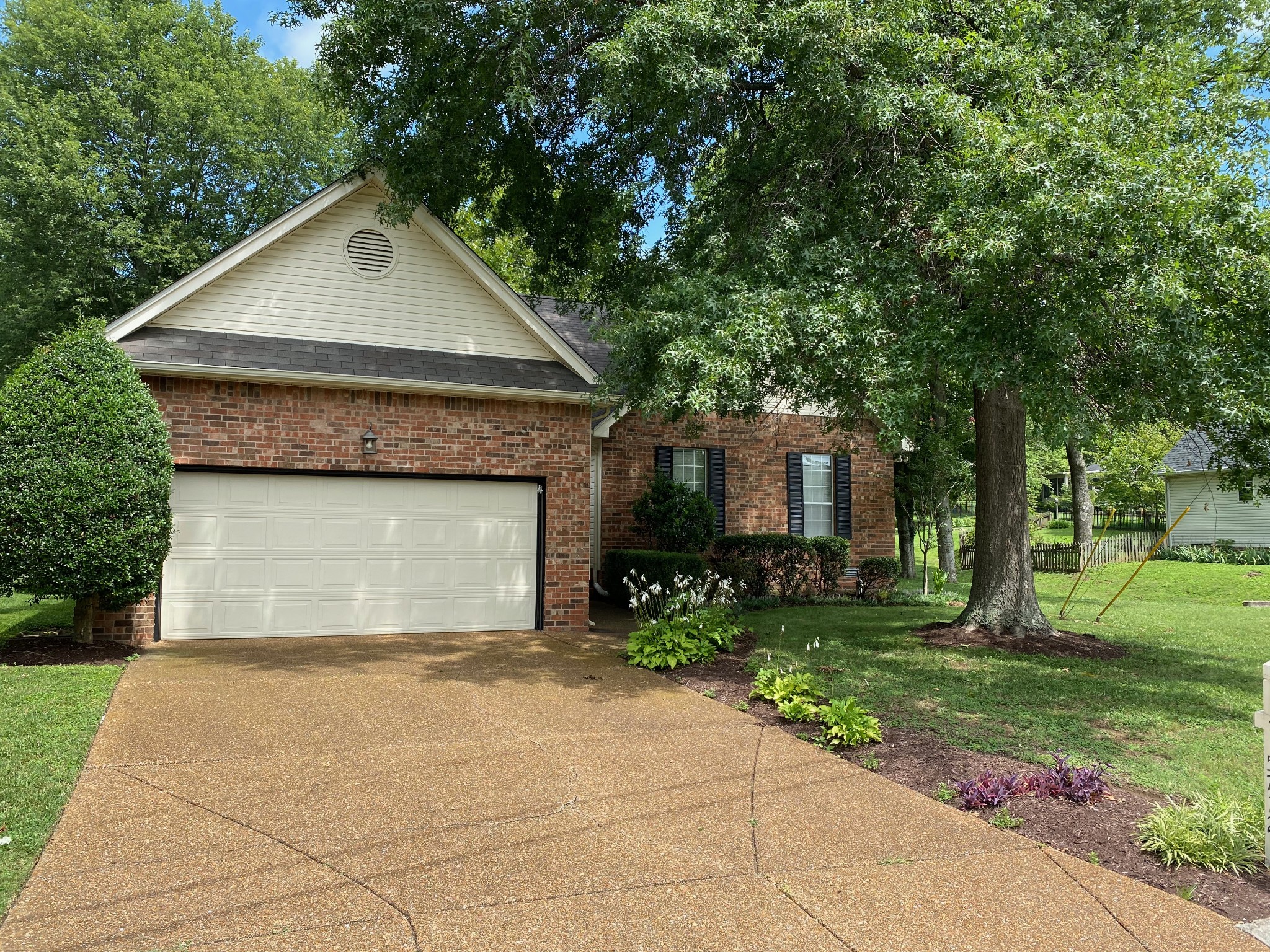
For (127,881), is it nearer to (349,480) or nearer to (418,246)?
(349,480)

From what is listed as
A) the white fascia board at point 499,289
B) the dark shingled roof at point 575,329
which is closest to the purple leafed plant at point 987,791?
the white fascia board at point 499,289

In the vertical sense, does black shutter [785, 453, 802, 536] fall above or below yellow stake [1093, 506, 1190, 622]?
above

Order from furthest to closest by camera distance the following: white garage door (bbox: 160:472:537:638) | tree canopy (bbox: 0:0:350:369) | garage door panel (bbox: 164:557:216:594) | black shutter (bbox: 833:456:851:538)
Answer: tree canopy (bbox: 0:0:350:369) < black shutter (bbox: 833:456:851:538) < white garage door (bbox: 160:472:537:638) < garage door panel (bbox: 164:557:216:594)

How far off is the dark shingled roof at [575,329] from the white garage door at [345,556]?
300cm

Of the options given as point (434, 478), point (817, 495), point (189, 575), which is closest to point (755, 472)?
point (817, 495)

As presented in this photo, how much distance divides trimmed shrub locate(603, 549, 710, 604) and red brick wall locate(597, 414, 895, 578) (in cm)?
55

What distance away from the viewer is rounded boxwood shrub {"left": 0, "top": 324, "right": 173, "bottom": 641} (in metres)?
8.41

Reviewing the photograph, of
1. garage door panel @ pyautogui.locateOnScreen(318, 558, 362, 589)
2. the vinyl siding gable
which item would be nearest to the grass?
garage door panel @ pyautogui.locateOnScreen(318, 558, 362, 589)

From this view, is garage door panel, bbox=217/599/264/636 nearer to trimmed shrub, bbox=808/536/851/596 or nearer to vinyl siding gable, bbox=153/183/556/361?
vinyl siding gable, bbox=153/183/556/361

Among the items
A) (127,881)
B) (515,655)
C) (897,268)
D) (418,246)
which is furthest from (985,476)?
(127,881)

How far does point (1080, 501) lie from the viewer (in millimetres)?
26062

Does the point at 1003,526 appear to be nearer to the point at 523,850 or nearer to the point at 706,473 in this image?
the point at 706,473

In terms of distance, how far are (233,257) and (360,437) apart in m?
2.65

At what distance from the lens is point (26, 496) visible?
8.36 meters
